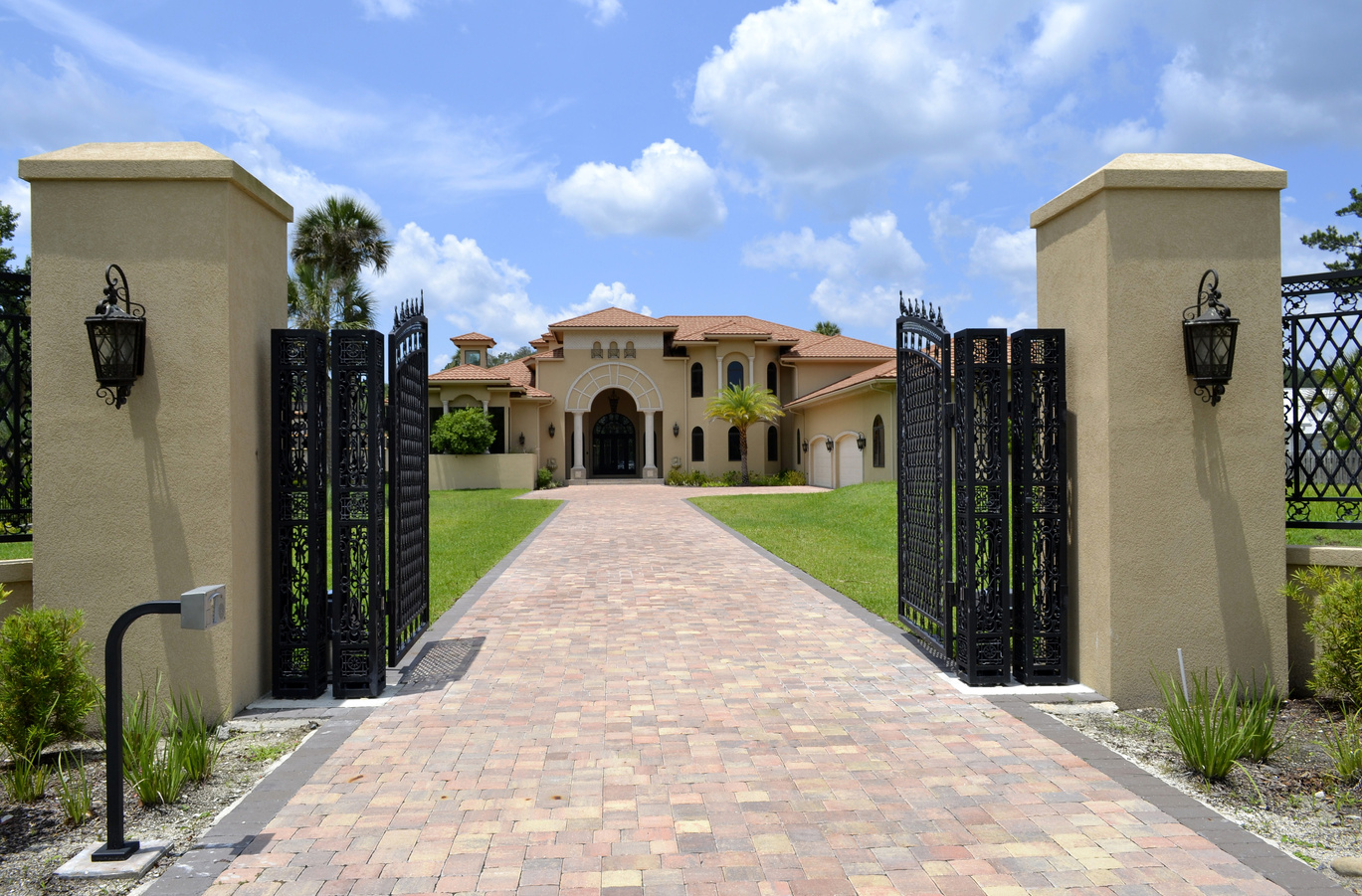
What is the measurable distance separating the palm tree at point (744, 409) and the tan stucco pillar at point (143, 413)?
2968cm

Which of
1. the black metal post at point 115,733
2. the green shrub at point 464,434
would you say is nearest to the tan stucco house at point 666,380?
the green shrub at point 464,434

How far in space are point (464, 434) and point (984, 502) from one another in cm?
2877

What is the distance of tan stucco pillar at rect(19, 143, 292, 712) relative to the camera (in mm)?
5234

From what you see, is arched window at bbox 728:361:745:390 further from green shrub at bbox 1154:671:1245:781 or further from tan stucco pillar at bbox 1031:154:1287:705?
green shrub at bbox 1154:671:1245:781

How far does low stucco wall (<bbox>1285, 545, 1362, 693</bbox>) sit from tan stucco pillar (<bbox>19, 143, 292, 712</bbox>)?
6973mm

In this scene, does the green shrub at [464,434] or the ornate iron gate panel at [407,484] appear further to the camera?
the green shrub at [464,434]

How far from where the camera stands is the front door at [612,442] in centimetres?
4212

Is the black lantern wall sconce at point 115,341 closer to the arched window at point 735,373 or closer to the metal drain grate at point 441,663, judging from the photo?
the metal drain grate at point 441,663

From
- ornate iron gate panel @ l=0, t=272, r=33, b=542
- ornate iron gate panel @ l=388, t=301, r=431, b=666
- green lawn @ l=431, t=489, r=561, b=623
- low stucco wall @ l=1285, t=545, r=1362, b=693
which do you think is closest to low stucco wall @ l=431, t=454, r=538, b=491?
green lawn @ l=431, t=489, r=561, b=623

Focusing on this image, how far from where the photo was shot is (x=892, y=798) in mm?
4160

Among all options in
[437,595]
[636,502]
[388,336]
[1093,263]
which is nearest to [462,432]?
[636,502]

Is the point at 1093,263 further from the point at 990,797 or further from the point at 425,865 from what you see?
the point at 425,865

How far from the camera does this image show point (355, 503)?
5996 mm

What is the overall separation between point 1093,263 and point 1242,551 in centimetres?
215
